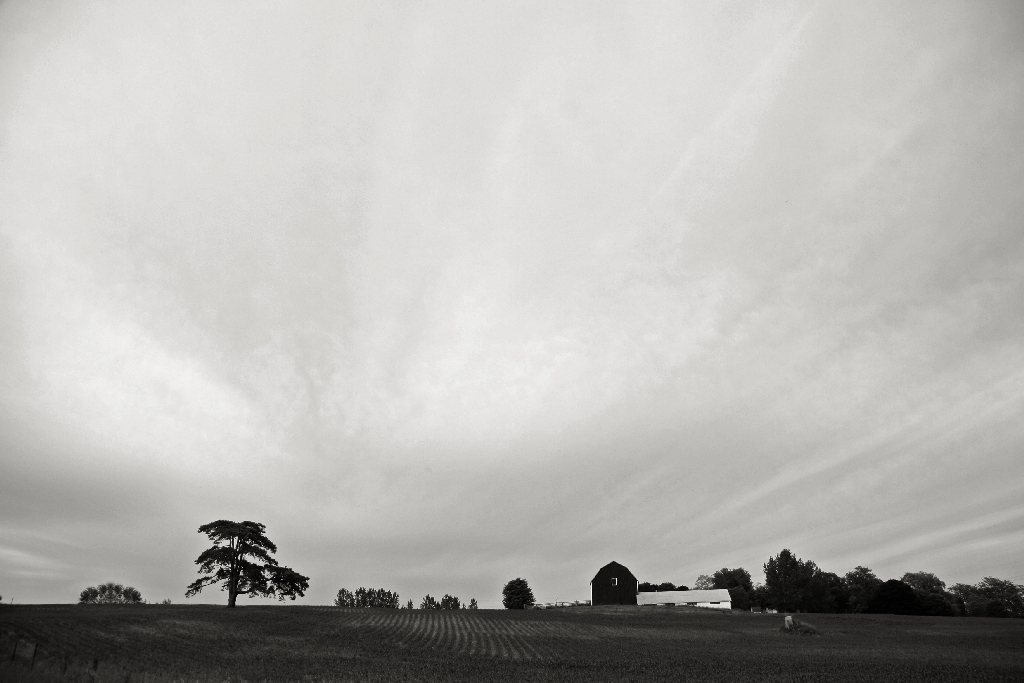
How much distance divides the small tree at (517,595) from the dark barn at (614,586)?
41.2 ft

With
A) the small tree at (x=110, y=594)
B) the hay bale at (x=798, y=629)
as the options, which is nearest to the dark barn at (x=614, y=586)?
the hay bale at (x=798, y=629)

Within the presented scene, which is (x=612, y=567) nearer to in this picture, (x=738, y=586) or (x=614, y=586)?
(x=614, y=586)

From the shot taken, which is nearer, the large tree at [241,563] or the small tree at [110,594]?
the large tree at [241,563]

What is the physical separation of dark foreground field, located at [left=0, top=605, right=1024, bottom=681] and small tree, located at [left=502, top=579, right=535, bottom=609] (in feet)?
160

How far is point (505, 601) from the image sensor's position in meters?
121

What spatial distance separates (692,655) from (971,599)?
14091 centimetres

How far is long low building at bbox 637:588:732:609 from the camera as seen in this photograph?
4700 inches

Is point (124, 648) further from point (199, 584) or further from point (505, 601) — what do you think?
point (505, 601)

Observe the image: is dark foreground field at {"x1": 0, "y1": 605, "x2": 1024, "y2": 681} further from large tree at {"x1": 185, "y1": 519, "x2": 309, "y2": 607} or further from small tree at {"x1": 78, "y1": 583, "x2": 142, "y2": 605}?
small tree at {"x1": 78, "y1": 583, "x2": 142, "y2": 605}

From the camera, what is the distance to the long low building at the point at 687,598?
119375 millimetres

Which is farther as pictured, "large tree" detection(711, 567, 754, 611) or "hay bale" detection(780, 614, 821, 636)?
"large tree" detection(711, 567, 754, 611)

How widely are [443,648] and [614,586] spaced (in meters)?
78.3

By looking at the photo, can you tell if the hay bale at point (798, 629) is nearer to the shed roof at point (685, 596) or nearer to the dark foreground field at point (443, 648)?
the dark foreground field at point (443, 648)

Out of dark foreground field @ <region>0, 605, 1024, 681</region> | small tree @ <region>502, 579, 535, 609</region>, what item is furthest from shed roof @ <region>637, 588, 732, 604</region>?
dark foreground field @ <region>0, 605, 1024, 681</region>
